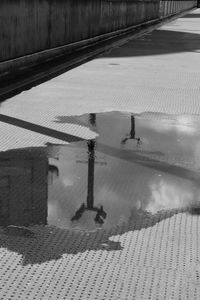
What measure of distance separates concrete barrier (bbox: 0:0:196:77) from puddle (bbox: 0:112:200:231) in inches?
242

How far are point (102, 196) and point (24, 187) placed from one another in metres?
0.76

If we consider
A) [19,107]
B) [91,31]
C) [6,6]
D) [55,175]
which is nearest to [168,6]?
[91,31]

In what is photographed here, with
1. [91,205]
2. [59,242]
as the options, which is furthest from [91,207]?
[59,242]

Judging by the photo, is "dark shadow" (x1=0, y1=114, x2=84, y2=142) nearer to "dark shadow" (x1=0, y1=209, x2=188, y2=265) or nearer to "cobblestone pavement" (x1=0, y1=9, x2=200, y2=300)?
"cobblestone pavement" (x1=0, y1=9, x2=200, y2=300)

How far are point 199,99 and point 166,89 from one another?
1416mm

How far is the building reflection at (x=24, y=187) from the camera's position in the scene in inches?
181

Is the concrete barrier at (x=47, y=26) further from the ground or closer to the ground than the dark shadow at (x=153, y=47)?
further from the ground

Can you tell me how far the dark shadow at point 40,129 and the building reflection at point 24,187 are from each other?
76 centimetres

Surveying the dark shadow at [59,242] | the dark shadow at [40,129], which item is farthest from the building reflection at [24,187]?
the dark shadow at [40,129]

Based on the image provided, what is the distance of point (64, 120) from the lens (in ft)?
26.8

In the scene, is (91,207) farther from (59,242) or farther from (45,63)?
(45,63)

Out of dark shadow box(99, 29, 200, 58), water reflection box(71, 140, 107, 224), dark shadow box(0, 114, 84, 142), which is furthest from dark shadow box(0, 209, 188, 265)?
dark shadow box(99, 29, 200, 58)

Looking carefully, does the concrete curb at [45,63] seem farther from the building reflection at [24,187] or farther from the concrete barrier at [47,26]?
the building reflection at [24,187]

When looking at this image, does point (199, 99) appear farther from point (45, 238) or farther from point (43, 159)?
point (45, 238)
